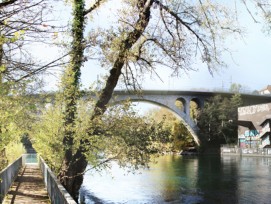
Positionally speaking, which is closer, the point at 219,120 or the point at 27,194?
the point at 27,194

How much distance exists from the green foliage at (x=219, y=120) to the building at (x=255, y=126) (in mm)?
6413

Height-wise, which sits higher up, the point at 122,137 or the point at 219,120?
the point at 219,120

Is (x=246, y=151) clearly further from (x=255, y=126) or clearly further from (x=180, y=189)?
(x=180, y=189)

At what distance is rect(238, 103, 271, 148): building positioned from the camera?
58.0 metres

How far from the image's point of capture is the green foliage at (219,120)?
71.1 m

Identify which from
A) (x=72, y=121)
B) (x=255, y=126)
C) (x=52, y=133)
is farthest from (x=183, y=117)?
(x=72, y=121)

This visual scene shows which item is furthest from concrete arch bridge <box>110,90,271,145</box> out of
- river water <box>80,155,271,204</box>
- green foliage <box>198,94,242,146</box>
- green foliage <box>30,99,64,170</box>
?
green foliage <box>30,99,64,170</box>

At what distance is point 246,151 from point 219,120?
1326cm

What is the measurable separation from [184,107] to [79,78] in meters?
62.2

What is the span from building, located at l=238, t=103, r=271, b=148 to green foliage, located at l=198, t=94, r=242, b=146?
6413 mm

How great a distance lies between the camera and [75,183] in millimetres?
14922

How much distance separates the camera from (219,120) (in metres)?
→ 73.2

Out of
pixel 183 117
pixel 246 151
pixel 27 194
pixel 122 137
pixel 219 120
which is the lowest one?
pixel 246 151

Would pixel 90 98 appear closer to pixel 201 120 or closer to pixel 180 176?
pixel 180 176
